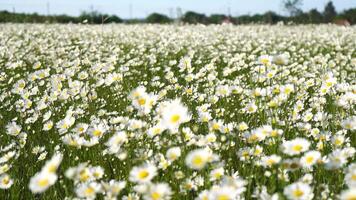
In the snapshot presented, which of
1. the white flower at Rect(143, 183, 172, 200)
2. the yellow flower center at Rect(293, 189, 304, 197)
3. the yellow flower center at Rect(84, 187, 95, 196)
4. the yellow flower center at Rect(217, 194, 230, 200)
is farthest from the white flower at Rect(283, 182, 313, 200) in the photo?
the yellow flower center at Rect(84, 187, 95, 196)

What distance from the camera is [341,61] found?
6.79 meters

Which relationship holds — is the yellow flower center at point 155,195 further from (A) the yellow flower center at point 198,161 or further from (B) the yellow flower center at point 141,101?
(B) the yellow flower center at point 141,101

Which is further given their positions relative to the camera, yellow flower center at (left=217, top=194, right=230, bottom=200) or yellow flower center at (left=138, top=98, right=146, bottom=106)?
yellow flower center at (left=138, top=98, right=146, bottom=106)

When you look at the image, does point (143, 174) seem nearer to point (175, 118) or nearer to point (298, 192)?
point (175, 118)

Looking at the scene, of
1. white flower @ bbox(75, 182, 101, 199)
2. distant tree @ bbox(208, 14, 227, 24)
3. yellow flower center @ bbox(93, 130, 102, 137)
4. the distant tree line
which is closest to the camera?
white flower @ bbox(75, 182, 101, 199)

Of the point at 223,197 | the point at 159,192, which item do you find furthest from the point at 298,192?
the point at 159,192

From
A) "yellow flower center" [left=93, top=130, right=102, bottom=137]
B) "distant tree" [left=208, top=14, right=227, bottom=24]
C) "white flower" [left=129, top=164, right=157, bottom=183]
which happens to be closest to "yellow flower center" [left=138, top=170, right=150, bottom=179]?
"white flower" [left=129, top=164, right=157, bottom=183]

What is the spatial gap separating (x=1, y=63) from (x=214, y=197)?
21.0ft

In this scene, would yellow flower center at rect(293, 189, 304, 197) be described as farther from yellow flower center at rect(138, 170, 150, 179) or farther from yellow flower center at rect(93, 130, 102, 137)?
yellow flower center at rect(93, 130, 102, 137)

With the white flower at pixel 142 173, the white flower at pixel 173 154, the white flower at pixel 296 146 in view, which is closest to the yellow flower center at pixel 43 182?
the white flower at pixel 142 173

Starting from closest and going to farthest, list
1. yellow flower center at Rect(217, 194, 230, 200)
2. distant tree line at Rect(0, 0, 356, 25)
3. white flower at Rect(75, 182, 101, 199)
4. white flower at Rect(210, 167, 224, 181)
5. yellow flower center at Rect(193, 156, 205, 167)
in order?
yellow flower center at Rect(217, 194, 230, 200) < yellow flower center at Rect(193, 156, 205, 167) < white flower at Rect(75, 182, 101, 199) < white flower at Rect(210, 167, 224, 181) < distant tree line at Rect(0, 0, 356, 25)

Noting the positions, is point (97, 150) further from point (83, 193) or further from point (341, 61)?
point (341, 61)

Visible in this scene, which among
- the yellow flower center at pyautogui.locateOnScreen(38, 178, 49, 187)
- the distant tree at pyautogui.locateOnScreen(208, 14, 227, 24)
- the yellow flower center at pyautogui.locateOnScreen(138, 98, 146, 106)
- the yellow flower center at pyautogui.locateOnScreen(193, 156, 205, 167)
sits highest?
the distant tree at pyautogui.locateOnScreen(208, 14, 227, 24)

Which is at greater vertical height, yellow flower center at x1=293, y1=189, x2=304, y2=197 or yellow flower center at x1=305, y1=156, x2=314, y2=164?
yellow flower center at x1=305, y1=156, x2=314, y2=164
